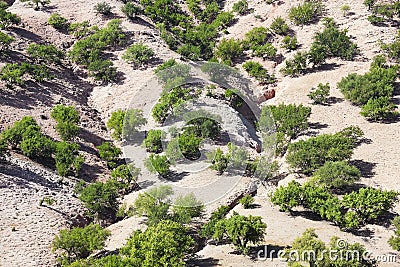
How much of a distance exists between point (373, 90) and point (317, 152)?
18.4 metres

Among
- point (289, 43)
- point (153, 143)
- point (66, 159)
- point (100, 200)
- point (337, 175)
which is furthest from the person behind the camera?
point (289, 43)

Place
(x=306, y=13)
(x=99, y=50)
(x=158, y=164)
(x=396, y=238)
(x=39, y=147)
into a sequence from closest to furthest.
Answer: (x=396, y=238) < (x=158, y=164) < (x=39, y=147) < (x=99, y=50) < (x=306, y=13)

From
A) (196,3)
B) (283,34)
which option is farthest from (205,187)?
(196,3)

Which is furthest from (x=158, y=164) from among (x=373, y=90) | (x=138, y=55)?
(x=373, y=90)

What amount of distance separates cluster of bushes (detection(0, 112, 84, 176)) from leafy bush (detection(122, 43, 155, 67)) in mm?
26501

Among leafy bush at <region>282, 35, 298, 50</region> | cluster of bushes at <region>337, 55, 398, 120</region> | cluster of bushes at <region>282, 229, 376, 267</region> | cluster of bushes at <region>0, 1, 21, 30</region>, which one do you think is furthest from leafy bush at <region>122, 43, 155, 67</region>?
cluster of bushes at <region>282, 229, 376, 267</region>

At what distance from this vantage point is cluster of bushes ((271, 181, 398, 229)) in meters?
43.2

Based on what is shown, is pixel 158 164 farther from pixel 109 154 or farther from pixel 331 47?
pixel 331 47

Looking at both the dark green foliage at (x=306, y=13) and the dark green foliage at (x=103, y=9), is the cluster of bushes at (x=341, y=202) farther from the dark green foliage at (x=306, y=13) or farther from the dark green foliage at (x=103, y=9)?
the dark green foliage at (x=103, y=9)

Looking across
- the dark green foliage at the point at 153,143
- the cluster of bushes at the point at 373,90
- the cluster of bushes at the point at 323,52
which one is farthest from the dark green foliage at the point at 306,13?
the dark green foliage at the point at 153,143

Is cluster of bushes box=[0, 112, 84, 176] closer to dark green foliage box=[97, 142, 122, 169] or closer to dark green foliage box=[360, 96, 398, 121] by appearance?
dark green foliage box=[97, 142, 122, 169]

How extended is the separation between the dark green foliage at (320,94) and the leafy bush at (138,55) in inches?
1119

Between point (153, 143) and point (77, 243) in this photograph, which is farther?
point (153, 143)

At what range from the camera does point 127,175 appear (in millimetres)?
55750
